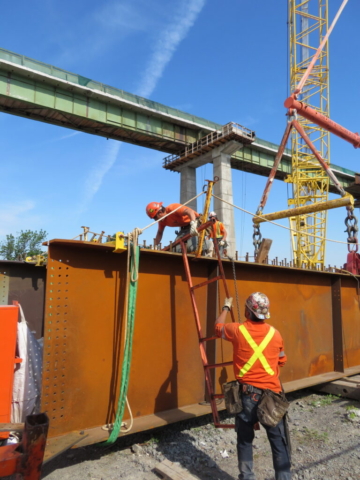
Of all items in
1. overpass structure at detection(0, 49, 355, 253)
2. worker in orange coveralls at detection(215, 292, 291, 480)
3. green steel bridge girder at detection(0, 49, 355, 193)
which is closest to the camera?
worker in orange coveralls at detection(215, 292, 291, 480)

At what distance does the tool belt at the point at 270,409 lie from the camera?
3117 millimetres

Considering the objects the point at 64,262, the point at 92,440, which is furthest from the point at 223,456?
the point at 64,262

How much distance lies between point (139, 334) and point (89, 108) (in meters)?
22.1

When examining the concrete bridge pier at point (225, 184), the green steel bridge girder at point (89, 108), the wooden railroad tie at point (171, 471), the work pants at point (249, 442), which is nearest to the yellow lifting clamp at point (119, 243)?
the work pants at point (249, 442)

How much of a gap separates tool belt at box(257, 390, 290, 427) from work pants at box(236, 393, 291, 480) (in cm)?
10

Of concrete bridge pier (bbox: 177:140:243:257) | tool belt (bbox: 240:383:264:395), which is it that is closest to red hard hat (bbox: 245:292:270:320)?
tool belt (bbox: 240:383:264:395)

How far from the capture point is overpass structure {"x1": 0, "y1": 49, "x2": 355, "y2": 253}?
2105cm

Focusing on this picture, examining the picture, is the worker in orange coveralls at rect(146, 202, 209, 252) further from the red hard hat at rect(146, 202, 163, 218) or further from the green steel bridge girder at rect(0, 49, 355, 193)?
the green steel bridge girder at rect(0, 49, 355, 193)

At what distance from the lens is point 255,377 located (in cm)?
331

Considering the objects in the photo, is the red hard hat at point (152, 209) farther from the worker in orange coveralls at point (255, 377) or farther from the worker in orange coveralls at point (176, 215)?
the worker in orange coveralls at point (255, 377)

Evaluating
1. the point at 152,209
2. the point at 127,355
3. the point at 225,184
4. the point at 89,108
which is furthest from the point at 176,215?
the point at 225,184

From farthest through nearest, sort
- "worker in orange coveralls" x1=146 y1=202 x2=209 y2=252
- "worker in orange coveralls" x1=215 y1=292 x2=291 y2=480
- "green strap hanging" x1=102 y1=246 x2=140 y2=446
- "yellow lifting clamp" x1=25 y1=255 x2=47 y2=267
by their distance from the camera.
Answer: "worker in orange coveralls" x1=146 y1=202 x2=209 y2=252, "yellow lifting clamp" x1=25 y1=255 x2=47 y2=267, "green strap hanging" x1=102 y1=246 x2=140 y2=446, "worker in orange coveralls" x1=215 y1=292 x2=291 y2=480

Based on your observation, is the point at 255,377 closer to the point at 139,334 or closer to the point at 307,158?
the point at 139,334

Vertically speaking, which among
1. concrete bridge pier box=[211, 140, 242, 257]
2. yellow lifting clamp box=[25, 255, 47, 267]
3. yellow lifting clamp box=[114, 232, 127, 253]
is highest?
concrete bridge pier box=[211, 140, 242, 257]
